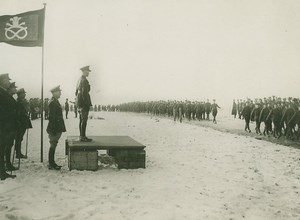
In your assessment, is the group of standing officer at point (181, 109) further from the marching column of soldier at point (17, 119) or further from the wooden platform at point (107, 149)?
the marching column of soldier at point (17, 119)

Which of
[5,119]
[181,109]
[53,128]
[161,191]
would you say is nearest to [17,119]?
[5,119]

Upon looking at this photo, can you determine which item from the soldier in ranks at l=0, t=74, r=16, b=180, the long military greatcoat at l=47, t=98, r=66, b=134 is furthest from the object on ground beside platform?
the soldier in ranks at l=0, t=74, r=16, b=180

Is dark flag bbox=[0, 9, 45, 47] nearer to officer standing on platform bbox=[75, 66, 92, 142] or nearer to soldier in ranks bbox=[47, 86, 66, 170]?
officer standing on platform bbox=[75, 66, 92, 142]

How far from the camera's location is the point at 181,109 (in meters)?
35.9

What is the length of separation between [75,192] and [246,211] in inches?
110

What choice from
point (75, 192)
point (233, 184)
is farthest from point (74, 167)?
point (233, 184)

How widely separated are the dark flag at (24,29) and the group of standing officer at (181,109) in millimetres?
22639

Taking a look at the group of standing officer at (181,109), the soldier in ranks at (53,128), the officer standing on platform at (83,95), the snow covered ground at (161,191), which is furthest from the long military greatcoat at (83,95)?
the group of standing officer at (181,109)

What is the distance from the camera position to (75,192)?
631 centimetres

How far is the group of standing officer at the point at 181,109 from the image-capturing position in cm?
3545

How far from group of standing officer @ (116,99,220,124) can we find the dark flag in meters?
22.6

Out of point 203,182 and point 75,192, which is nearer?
point 75,192

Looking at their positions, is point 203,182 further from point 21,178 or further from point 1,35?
point 1,35

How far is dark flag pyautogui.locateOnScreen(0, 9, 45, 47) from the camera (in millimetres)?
8812
